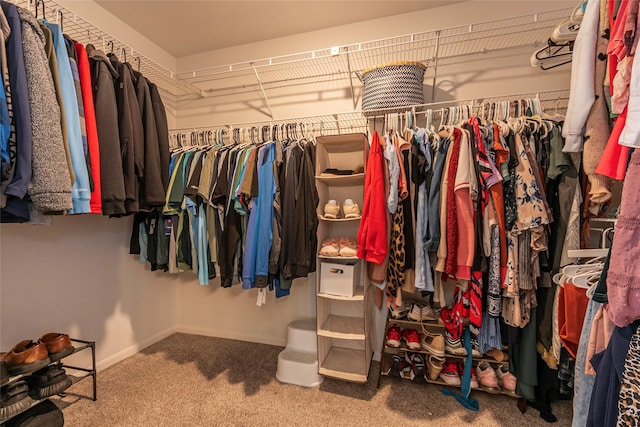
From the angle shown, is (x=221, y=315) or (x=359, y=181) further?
(x=221, y=315)

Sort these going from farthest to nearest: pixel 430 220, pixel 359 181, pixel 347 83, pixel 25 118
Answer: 1. pixel 347 83
2. pixel 359 181
3. pixel 430 220
4. pixel 25 118

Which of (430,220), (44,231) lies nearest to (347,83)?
(430,220)

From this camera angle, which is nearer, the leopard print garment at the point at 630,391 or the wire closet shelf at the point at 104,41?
the leopard print garment at the point at 630,391

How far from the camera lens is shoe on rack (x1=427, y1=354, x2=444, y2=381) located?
1777mm

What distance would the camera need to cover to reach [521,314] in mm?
1537

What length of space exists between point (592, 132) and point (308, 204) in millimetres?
1329

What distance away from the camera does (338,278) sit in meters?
Result: 1.79

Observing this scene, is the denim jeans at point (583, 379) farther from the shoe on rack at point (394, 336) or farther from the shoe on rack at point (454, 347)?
the shoe on rack at point (394, 336)

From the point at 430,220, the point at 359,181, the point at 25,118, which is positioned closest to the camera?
the point at 25,118

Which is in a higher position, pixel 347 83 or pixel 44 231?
pixel 347 83

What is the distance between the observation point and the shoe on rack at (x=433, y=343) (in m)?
1.77

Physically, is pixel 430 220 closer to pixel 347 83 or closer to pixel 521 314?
pixel 521 314

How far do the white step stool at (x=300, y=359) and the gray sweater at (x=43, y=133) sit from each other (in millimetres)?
1495

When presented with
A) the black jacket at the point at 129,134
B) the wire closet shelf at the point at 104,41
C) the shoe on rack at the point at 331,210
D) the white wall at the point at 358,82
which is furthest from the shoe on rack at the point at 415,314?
the wire closet shelf at the point at 104,41
